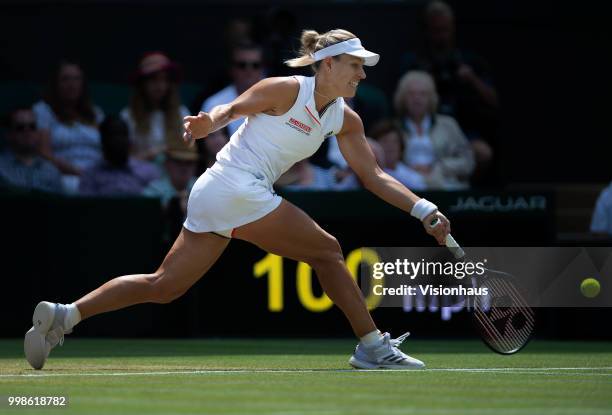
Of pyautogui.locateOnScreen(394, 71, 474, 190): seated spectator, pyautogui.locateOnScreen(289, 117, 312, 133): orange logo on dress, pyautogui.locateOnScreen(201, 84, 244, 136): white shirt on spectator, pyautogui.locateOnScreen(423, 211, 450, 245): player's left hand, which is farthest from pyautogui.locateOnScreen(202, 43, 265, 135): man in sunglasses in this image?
pyautogui.locateOnScreen(423, 211, 450, 245): player's left hand

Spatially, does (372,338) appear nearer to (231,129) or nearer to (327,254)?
(327,254)

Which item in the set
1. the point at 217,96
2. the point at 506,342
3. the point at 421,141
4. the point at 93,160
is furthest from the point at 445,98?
the point at 506,342

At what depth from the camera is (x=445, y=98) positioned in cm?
1453

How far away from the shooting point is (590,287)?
12625 mm

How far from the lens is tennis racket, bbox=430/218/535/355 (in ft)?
29.4

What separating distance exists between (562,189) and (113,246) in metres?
4.74

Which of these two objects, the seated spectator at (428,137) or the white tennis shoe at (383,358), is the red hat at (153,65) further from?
the white tennis shoe at (383,358)

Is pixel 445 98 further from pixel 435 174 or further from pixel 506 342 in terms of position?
pixel 506 342

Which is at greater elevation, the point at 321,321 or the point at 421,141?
the point at 421,141

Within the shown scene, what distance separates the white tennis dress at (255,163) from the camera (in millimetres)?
8305

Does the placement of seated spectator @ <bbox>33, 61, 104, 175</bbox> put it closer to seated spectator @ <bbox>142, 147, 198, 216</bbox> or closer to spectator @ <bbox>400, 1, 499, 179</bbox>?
seated spectator @ <bbox>142, 147, 198, 216</bbox>
